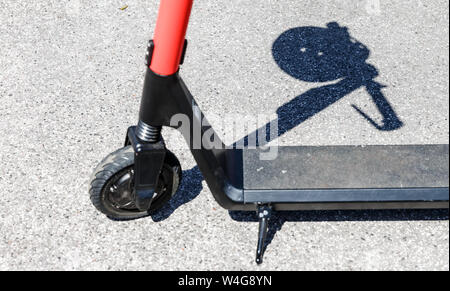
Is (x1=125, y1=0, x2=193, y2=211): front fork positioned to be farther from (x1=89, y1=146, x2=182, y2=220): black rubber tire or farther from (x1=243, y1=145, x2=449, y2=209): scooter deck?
(x1=243, y1=145, x2=449, y2=209): scooter deck

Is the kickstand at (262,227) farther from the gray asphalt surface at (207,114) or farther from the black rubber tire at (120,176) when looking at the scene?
the black rubber tire at (120,176)

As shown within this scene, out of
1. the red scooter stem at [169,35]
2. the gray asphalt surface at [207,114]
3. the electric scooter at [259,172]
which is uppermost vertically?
the red scooter stem at [169,35]

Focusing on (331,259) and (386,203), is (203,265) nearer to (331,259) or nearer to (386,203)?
(331,259)

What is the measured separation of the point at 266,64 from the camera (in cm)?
286

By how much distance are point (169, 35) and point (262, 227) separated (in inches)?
31.4

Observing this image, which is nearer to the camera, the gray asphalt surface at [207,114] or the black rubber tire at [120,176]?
the black rubber tire at [120,176]

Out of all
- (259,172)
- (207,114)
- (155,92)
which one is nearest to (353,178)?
(259,172)

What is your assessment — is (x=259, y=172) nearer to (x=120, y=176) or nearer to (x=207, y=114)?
(x=120, y=176)

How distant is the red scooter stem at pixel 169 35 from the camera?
153cm

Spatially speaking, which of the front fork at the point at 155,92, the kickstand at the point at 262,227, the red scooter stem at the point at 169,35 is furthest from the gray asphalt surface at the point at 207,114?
the red scooter stem at the point at 169,35

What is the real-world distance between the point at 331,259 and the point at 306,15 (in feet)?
4.47

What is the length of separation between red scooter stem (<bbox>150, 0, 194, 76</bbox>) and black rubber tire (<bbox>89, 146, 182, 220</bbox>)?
385 mm

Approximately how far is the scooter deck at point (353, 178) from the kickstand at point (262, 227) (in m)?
0.03

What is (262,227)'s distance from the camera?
1965 millimetres
